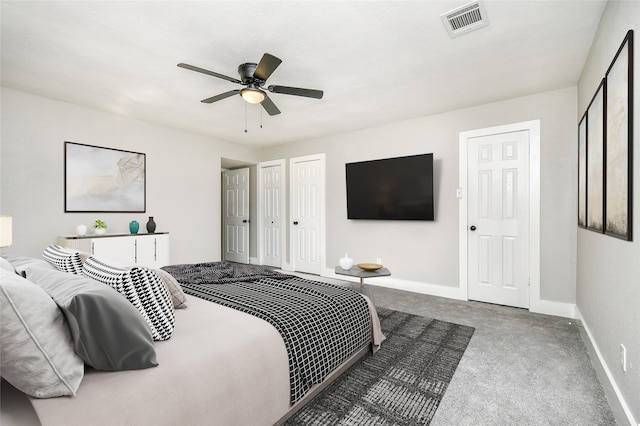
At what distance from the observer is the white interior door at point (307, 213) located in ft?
17.8

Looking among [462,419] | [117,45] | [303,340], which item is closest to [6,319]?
[303,340]

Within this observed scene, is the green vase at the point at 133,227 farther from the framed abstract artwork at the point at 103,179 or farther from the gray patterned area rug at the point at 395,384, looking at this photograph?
the gray patterned area rug at the point at 395,384

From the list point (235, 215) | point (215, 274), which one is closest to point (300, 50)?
point (215, 274)

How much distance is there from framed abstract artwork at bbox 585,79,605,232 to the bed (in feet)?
5.73

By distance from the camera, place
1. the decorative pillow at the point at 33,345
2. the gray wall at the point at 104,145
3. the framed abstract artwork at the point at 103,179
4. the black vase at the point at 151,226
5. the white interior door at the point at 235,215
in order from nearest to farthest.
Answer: the decorative pillow at the point at 33,345 < the gray wall at the point at 104,145 < the framed abstract artwork at the point at 103,179 < the black vase at the point at 151,226 < the white interior door at the point at 235,215

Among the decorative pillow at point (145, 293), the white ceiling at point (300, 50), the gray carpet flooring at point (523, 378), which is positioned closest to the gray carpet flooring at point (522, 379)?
the gray carpet flooring at point (523, 378)

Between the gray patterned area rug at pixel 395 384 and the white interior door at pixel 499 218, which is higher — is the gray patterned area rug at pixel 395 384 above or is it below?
below

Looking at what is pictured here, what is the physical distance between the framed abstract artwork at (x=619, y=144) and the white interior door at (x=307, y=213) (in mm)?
3895

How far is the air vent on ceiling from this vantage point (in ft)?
6.80

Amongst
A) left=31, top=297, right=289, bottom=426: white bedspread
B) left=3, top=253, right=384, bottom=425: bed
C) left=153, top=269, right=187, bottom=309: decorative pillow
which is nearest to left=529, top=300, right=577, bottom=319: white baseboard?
left=3, top=253, right=384, bottom=425: bed

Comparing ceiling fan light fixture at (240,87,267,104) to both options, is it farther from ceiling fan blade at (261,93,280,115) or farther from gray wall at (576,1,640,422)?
gray wall at (576,1,640,422)

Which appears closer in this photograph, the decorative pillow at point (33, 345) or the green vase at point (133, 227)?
the decorative pillow at point (33, 345)

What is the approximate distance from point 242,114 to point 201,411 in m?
3.76

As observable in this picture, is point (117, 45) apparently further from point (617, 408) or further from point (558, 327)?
point (558, 327)
